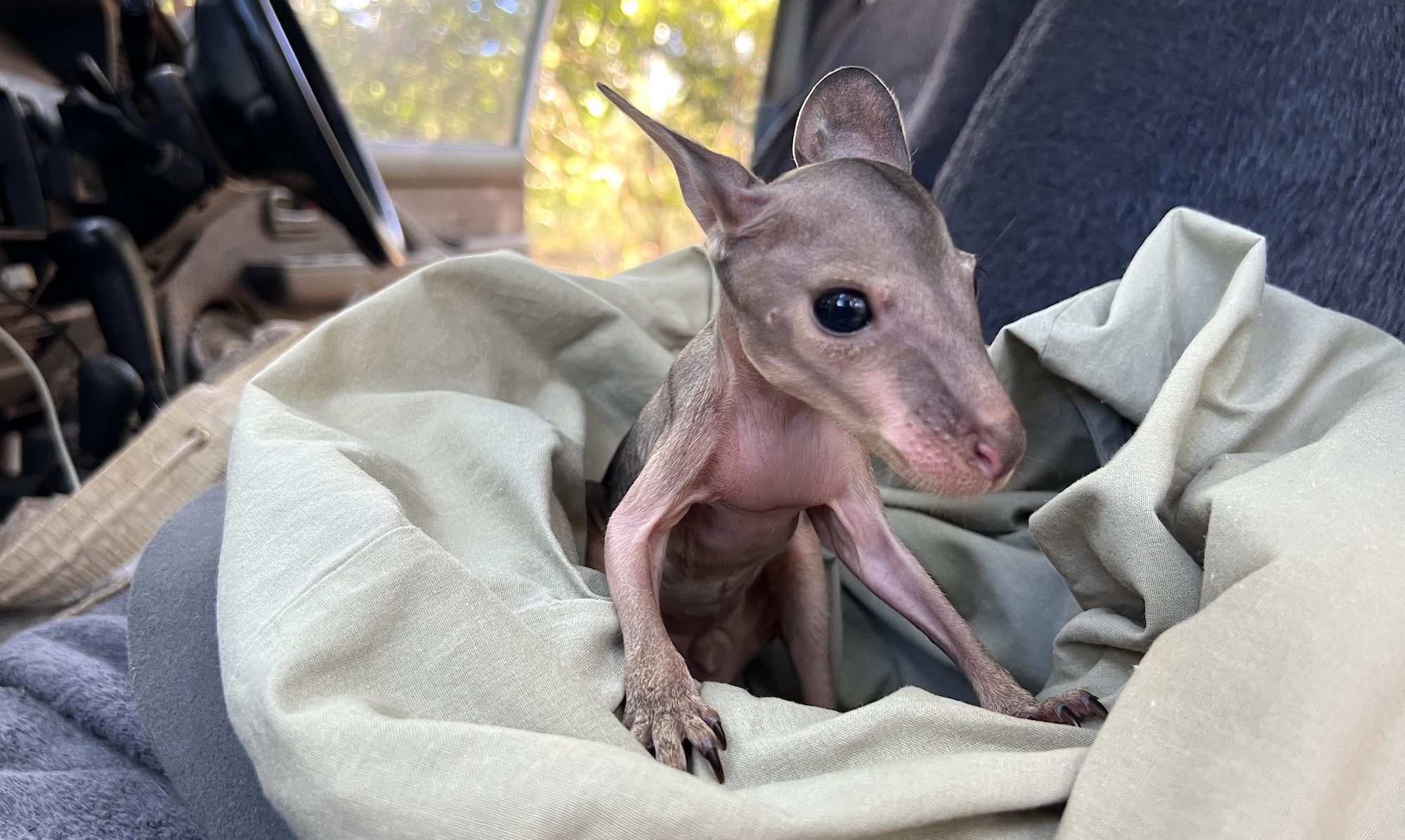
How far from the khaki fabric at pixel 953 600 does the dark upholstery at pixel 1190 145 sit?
0.24 metres

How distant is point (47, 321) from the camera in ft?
5.59

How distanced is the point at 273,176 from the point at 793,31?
4.78 feet

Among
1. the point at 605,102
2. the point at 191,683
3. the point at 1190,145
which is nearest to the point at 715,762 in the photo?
the point at 191,683

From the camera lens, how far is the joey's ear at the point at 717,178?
0.95 metres

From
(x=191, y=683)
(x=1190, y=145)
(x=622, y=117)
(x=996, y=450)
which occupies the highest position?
(x=1190, y=145)

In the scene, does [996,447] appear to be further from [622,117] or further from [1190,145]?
[622,117]

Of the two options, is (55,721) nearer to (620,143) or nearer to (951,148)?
(951,148)

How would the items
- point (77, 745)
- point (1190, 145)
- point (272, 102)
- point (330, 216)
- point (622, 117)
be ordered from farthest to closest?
point (622, 117) < point (330, 216) < point (272, 102) < point (1190, 145) < point (77, 745)

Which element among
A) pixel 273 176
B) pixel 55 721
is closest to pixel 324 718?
pixel 55 721

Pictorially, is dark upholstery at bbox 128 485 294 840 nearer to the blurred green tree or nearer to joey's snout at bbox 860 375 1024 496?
joey's snout at bbox 860 375 1024 496

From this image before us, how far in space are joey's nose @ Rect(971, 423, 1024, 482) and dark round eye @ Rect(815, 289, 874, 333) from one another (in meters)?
0.14

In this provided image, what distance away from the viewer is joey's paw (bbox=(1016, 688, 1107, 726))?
2.88 ft

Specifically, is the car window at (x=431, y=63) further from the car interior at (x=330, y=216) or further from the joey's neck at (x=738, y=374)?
the joey's neck at (x=738, y=374)

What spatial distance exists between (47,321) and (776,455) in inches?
53.1
